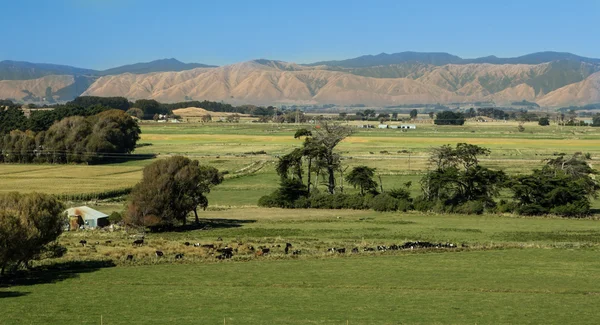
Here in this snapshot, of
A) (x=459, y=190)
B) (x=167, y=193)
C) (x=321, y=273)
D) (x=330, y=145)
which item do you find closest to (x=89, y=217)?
(x=167, y=193)

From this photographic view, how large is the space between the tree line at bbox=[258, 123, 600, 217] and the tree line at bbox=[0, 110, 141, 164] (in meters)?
34.9

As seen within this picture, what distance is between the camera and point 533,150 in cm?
9075

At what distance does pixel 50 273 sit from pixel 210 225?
14.2 metres

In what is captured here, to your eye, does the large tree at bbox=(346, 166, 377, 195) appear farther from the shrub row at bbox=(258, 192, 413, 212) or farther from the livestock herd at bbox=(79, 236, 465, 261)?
the livestock herd at bbox=(79, 236, 465, 261)

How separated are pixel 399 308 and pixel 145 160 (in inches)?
2394

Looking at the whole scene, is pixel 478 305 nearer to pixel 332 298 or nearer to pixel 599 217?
pixel 332 298

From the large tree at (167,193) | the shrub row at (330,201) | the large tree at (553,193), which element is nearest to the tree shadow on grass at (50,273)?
the large tree at (167,193)

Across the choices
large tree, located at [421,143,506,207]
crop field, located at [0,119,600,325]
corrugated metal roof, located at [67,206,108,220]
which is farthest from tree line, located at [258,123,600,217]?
corrugated metal roof, located at [67,206,108,220]

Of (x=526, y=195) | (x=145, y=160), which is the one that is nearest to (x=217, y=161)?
(x=145, y=160)

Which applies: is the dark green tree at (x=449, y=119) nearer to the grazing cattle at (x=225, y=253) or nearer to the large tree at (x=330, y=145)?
the large tree at (x=330, y=145)

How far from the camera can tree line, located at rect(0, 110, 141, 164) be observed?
263 feet

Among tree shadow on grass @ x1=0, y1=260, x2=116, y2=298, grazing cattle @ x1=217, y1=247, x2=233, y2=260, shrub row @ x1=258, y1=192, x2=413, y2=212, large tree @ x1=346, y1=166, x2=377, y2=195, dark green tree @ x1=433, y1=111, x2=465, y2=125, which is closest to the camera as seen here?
tree shadow on grass @ x1=0, y1=260, x2=116, y2=298

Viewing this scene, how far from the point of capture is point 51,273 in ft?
91.2

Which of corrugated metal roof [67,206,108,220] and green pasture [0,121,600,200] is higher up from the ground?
corrugated metal roof [67,206,108,220]
